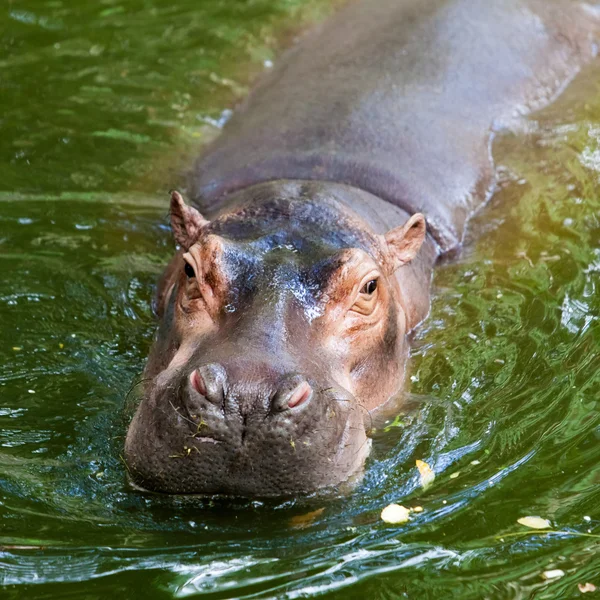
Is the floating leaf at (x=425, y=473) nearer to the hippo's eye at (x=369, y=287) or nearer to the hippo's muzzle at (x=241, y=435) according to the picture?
the hippo's muzzle at (x=241, y=435)

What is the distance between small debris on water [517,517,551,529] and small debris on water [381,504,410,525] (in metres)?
0.45

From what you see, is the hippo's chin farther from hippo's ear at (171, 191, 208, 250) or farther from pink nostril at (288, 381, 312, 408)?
hippo's ear at (171, 191, 208, 250)

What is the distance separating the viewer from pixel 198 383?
153 inches

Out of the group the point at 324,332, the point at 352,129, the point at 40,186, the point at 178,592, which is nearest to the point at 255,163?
the point at 352,129

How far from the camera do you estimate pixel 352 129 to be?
683cm

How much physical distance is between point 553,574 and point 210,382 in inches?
56.1

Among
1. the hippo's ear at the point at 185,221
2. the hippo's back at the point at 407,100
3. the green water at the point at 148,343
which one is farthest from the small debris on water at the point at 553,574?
the hippo's back at the point at 407,100

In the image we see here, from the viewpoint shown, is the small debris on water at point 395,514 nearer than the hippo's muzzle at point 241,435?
No

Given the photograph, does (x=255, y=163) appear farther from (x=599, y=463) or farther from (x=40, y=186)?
(x=599, y=463)

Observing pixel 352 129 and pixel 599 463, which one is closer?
pixel 599 463

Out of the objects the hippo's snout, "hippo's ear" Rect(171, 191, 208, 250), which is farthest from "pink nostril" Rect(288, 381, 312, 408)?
"hippo's ear" Rect(171, 191, 208, 250)

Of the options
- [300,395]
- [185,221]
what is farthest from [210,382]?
[185,221]

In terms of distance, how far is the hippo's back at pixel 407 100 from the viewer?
21.9 feet

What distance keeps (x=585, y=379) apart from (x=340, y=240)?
54.8 inches
